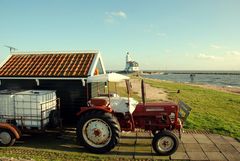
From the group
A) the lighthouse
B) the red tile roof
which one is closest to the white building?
the lighthouse

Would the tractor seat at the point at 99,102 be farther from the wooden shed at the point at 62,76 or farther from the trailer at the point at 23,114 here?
the trailer at the point at 23,114

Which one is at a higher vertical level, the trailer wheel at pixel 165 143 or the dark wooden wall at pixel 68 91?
the dark wooden wall at pixel 68 91

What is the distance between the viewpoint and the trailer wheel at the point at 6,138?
8.67 metres

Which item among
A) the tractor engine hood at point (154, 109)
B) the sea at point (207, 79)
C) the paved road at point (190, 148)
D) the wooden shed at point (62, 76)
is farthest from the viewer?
the sea at point (207, 79)

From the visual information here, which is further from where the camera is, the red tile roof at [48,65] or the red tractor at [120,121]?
the red tile roof at [48,65]

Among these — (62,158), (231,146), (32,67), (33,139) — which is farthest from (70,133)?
(231,146)

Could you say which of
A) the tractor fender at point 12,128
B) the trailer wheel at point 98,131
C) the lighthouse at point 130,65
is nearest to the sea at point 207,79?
the lighthouse at point 130,65

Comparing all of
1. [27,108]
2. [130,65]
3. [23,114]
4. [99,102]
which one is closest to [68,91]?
[27,108]

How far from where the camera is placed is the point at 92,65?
33.2 feet

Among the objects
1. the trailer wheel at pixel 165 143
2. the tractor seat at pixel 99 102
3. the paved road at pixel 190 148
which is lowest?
the paved road at pixel 190 148

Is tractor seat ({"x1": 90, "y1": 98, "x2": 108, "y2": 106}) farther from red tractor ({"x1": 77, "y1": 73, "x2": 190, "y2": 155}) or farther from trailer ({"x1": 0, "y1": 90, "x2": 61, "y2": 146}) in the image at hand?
trailer ({"x1": 0, "y1": 90, "x2": 61, "y2": 146})

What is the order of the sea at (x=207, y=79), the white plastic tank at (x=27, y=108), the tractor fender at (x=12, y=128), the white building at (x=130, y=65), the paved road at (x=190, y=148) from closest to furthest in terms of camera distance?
1. the paved road at (x=190, y=148)
2. the tractor fender at (x=12, y=128)
3. the white plastic tank at (x=27, y=108)
4. the sea at (x=207, y=79)
5. the white building at (x=130, y=65)

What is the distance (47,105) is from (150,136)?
Answer: 162 inches

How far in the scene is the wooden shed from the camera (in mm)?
10055
